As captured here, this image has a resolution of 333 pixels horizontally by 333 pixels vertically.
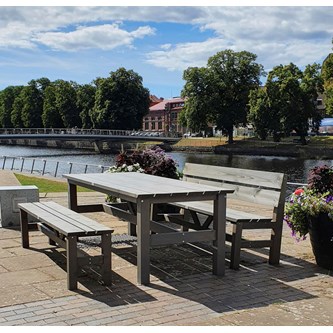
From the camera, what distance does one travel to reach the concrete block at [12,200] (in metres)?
7.18

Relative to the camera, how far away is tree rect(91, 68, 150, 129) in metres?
73.5

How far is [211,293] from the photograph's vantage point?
14.0 feet

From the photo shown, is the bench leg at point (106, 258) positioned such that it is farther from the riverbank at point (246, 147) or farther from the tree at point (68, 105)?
the tree at point (68, 105)

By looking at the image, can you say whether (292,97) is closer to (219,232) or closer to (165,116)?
(219,232)

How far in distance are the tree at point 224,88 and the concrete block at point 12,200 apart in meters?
54.7

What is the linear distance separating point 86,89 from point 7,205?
253 feet

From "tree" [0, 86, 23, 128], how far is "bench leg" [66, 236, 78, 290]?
106382 mm

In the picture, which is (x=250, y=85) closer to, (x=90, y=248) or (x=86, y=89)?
(x=86, y=89)

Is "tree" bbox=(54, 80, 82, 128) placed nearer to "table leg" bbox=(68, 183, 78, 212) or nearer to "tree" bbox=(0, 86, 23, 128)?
"tree" bbox=(0, 86, 23, 128)

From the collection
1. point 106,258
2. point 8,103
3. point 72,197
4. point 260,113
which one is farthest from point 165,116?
point 106,258

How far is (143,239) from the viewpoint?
4438mm

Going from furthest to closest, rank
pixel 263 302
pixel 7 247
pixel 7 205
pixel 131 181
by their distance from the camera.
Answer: pixel 7 205 → pixel 7 247 → pixel 131 181 → pixel 263 302

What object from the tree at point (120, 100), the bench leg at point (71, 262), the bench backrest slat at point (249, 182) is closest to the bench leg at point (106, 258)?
the bench leg at point (71, 262)

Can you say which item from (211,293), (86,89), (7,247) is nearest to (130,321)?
(211,293)
